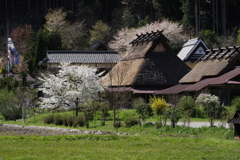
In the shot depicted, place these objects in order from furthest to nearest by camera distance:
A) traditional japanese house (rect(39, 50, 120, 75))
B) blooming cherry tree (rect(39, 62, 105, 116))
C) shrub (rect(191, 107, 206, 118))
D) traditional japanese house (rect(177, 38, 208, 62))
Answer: traditional japanese house (rect(177, 38, 208, 62)) < traditional japanese house (rect(39, 50, 120, 75)) < blooming cherry tree (rect(39, 62, 105, 116)) < shrub (rect(191, 107, 206, 118))

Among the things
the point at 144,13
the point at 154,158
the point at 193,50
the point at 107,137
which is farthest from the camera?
the point at 144,13

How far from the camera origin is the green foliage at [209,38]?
60.9 m

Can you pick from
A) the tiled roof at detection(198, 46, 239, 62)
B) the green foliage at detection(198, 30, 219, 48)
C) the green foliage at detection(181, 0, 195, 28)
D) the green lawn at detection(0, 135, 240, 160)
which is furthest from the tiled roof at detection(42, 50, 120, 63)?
the green lawn at detection(0, 135, 240, 160)

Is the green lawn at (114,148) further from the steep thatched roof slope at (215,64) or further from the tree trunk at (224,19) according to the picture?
the tree trunk at (224,19)

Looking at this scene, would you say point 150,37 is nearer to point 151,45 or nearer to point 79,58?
point 151,45

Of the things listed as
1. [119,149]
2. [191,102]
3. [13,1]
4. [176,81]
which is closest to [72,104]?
[191,102]

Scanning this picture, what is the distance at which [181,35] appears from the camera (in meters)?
68.3

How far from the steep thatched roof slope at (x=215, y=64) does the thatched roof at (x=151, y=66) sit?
3071 mm

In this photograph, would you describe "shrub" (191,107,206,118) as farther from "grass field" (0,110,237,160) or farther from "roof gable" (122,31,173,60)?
"roof gable" (122,31,173,60)

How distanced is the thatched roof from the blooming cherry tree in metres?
8.65

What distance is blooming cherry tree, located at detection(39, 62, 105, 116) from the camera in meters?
31.5

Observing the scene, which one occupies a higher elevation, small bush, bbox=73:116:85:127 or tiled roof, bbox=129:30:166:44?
tiled roof, bbox=129:30:166:44

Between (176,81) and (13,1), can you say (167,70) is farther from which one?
(13,1)

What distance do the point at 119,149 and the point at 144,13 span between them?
232 feet
